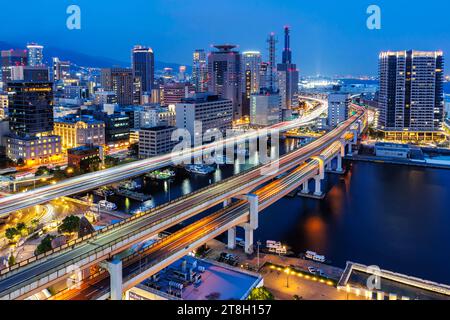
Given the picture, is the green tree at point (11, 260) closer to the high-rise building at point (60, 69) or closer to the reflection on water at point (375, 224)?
the reflection on water at point (375, 224)

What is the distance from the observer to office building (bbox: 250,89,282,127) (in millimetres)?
22969

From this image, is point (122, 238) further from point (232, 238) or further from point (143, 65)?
point (143, 65)

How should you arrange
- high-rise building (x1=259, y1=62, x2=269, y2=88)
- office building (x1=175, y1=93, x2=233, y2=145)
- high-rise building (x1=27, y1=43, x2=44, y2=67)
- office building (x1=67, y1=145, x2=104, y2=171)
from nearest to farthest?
office building (x1=67, y1=145, x2=104, y2=171)
office building (x1=175, y1=93, x2=233, y2=145)
high-rise building (x1=259, y1=62, x2=269, y2=88)
high-rise building (x1=27, y1=43, x2=44, y2=67)

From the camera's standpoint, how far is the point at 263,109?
75.6 ft

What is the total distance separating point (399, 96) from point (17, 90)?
15.7 meters

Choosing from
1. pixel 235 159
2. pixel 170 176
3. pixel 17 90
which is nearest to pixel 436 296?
pixel 170 176

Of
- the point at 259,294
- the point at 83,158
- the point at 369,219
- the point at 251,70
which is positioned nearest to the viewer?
the point at 259,294

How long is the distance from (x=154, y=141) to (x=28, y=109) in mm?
4601

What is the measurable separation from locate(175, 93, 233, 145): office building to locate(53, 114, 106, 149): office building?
11.2ft

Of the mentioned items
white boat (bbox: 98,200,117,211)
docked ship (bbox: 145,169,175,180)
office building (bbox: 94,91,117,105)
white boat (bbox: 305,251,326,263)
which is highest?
office building (bbox: 94,91,117,105)

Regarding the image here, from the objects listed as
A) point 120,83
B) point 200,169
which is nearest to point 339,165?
point 200,169

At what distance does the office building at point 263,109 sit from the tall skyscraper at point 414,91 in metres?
6.42

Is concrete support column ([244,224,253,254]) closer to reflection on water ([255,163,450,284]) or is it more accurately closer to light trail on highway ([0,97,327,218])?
reflection on water ([255,163,450,284])

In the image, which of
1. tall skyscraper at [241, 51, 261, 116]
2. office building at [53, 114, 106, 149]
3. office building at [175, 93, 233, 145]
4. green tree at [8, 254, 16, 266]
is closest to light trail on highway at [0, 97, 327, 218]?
green tree at [8, 254, 16, 266]
